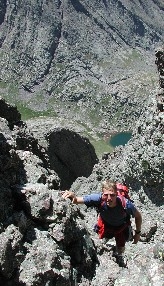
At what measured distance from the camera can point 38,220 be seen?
2030 cm

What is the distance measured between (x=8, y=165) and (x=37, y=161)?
17.1 ft

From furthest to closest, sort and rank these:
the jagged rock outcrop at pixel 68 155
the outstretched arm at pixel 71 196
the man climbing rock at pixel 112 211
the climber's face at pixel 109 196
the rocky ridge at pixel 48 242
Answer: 1. the jagged rock outcrop at pixel 68 155
2. the outstretched arm at pixel 71 196
3. the rocky ridge at pixel 48 242
4. the man climbing rock at pixel 112 211
5. the climber's face at pixel 109 196

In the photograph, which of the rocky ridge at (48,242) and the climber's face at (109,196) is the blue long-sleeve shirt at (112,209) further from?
the rocky ridge at (48,242)

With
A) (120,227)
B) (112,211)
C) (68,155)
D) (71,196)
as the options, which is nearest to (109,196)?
(112,211)

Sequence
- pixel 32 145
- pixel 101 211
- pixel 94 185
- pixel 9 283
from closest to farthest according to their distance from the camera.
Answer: pixel 9 283 < pixel 101 211 < pixel 32 145 < pixel 94 185

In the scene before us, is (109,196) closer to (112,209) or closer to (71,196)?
(112,209)

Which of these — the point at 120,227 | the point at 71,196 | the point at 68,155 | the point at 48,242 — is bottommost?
the point at 48,242

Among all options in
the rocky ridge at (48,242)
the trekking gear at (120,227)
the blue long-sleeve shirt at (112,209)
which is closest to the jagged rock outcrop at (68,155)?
the rocky ridge at (48,242)

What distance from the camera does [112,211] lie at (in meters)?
18.8

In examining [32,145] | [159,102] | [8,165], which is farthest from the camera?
[159,102]

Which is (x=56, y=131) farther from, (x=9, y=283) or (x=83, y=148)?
(x=9, y=283)

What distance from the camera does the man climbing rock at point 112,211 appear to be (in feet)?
58.5

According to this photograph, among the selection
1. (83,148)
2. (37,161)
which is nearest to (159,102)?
(37,161)

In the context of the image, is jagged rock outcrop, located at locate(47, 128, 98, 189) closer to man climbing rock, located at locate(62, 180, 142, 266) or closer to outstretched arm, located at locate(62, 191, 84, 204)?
outstretched arm, located at locate(62, 191, 84, 204)
